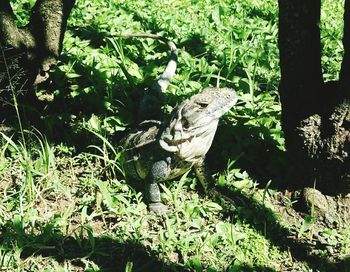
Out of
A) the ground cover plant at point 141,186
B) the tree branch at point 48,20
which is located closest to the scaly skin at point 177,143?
the ground cover plant at point 141,186

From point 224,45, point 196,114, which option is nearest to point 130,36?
point 224,45

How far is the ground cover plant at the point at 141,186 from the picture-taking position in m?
3.67

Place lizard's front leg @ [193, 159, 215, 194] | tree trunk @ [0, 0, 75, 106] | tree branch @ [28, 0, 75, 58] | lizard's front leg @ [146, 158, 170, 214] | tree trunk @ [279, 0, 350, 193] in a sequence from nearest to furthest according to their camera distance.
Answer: tree trunk @ [279, 0, 350, 193] → lizard's front leg @ [146, 158, 170, 214] → lizard's front leg @ [193, 159, 215, 194] → tree trunk @ [0, 0, 75, 106] → tree branch @ [28, 0, 75, 58]

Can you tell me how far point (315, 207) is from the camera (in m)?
3.91

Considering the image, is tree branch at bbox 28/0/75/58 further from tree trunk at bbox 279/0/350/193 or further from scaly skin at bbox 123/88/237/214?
tree trunk at bbox 279/0/350/193

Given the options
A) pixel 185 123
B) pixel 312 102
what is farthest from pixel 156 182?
pixel 312 102

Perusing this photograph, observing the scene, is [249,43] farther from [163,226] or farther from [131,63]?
[163,226]

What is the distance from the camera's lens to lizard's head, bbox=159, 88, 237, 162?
3740mm

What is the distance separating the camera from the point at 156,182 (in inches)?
157

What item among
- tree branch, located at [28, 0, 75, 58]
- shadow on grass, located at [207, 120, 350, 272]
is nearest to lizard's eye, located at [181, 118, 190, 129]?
shadow on grass, located at [207, 120, 350, 272]

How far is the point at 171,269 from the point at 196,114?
106 cm

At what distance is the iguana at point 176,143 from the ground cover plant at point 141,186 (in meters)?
0.14

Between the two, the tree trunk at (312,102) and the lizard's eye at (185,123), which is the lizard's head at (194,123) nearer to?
the lizard's eye at (185,123)

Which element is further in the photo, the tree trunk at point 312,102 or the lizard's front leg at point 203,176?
the lizard's front leg at point 203,176
